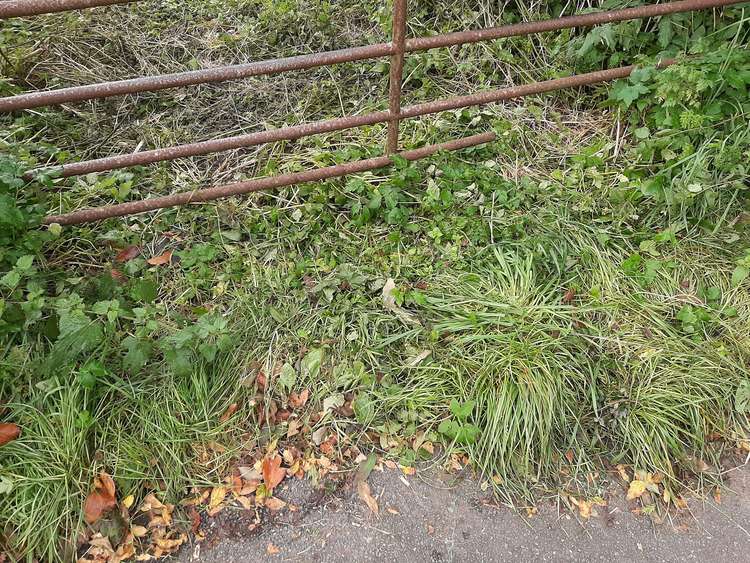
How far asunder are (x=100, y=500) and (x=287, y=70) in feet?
6.23

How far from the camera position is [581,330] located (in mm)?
2564

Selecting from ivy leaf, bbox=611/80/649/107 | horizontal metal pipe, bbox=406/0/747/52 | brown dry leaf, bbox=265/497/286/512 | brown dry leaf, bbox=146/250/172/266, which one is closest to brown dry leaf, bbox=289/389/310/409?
brown dry leaf, bbox=265/497/286/512

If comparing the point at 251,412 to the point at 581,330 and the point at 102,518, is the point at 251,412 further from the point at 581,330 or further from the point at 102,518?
the point at 581,330

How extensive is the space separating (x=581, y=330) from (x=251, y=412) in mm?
1530

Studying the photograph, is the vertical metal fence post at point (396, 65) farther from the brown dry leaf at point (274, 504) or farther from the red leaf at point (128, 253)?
the brown dry leaf at point (274, 504)

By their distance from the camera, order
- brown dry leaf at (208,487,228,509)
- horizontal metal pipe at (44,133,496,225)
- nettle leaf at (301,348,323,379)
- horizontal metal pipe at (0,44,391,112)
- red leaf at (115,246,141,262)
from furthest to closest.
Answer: red leaf at (115,246,141,262), horizontal metal pipe at (44,133,496,225), nettle leaf at (301,348,323,379), horizontal metal pipe at (0,44,391,112), brown dry leaf at (208,487,228,509)

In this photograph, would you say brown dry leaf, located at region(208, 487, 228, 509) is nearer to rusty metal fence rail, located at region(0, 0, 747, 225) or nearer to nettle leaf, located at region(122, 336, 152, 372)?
nettle leaf, located at region(122, 336, 152, 372)

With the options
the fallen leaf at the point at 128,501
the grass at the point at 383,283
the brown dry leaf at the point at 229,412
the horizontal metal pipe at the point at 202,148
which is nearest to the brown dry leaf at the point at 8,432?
the grass at the point at 383,283

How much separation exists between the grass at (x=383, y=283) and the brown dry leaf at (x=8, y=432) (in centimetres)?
3

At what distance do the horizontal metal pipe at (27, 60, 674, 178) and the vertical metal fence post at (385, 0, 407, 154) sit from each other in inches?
1.8

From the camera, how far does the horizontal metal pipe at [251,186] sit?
2625 mm

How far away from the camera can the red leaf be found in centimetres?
273

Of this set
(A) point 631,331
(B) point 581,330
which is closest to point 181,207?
(B) point 581,330

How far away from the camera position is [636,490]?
2205mm
